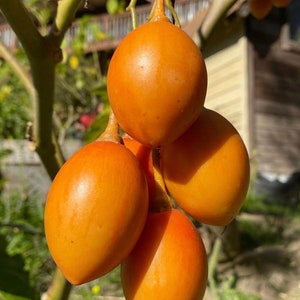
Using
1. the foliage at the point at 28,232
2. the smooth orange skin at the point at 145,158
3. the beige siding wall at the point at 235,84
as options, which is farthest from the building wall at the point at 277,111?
the smooth orange skin at the point at 145,158

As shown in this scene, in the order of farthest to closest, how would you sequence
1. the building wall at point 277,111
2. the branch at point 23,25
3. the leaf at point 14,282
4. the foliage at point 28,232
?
the building wall at point 277,111, the foliage at point 28,232, the leaf at point 14,282, the branch at point 23,25

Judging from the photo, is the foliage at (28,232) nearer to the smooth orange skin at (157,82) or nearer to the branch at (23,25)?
the branch at (23,25)

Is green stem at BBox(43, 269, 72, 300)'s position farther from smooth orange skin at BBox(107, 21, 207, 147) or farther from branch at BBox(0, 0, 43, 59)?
smooth orange skin at BBox(107, 21, 207, 147)

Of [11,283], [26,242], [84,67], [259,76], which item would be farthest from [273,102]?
[11,283]

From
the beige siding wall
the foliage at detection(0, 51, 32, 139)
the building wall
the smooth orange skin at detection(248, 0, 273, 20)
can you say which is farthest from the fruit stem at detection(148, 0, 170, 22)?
the building wall

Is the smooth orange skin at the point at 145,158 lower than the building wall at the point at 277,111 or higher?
higher

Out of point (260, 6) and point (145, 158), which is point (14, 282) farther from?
point (260, 6)

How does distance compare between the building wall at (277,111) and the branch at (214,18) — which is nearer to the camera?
the branch at (214,18)
